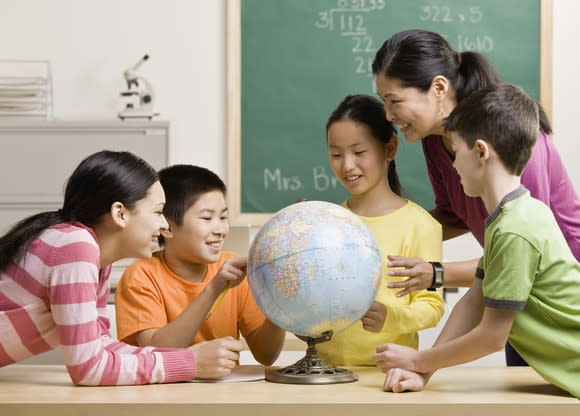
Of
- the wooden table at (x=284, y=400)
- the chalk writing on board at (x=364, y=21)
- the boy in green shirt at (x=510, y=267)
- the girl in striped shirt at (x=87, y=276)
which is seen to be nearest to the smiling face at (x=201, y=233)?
the girl in striped shirt at (x=87, y=276)

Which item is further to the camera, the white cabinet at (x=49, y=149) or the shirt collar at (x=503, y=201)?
the white cabinet at (x=49, y=149)

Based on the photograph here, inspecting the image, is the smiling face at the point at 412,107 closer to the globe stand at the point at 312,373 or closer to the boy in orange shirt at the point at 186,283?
the boy in orange shirt at the point at 186,283

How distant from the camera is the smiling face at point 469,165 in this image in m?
1.58

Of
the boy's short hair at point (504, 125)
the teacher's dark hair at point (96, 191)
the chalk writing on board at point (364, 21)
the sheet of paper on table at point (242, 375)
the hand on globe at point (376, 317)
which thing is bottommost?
the sheet of paper on table at point (242, 375)

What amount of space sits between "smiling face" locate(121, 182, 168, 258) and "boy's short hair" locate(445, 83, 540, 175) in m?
0.64

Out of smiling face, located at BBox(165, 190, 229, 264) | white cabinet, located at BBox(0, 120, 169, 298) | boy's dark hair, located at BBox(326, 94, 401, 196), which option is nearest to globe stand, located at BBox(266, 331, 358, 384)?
smiling face, located at BBox(165, 190, 229, 264)

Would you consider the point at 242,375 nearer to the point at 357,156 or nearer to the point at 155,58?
the point at 357,156

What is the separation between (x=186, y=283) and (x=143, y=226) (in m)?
0.33

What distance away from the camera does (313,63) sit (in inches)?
168

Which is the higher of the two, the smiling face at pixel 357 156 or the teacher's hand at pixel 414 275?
the smiling face at pixel 357 156

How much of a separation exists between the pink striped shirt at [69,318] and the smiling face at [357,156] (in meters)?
0.60

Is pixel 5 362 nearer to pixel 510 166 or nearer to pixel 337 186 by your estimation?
Answer: pixel 510 166

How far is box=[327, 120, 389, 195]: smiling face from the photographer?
204cm

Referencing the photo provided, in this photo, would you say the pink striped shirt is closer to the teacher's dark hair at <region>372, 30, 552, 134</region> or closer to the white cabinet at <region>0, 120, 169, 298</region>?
the teacher's dark hair at <region>372, 30, 552, 134</region>
